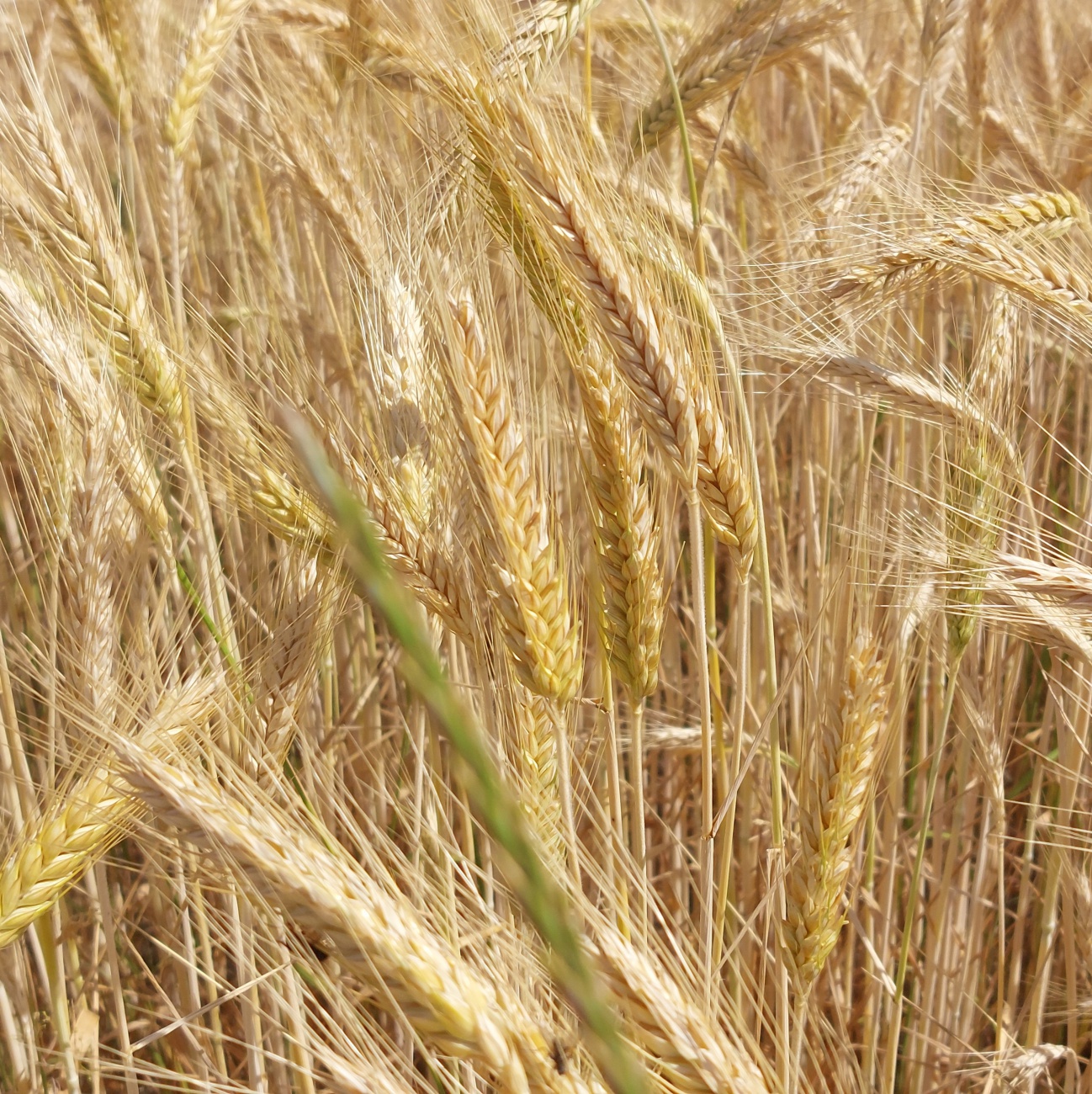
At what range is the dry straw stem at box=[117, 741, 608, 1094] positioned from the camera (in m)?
0.68

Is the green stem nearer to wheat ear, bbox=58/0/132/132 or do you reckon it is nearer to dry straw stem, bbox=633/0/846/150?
dry straw stem, bbox=633/0/846/150

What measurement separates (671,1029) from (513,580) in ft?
1.21

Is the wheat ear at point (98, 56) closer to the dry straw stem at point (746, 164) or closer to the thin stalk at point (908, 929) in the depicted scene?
the dry straw stem at point (746, 164)

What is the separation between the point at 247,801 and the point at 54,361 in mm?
650

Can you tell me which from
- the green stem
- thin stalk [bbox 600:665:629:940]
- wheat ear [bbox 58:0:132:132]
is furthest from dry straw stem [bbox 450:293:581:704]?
wheat ear [bbox 58:0:132:132]

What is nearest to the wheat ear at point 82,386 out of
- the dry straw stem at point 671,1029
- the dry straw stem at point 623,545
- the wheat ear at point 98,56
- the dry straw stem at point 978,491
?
the dry straw stem at point 623,545

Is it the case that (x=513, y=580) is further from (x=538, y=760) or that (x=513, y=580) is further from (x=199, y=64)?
(x=199, y=64)

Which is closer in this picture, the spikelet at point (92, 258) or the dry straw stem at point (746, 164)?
the spikelet at point (92, 258)

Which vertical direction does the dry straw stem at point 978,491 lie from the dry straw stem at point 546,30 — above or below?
below

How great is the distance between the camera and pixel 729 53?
5.00 ft

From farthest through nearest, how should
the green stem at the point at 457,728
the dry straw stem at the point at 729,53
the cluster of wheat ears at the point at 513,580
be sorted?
the dry straw stem at the point at 729,53 → the cluster of wheat ears at the point at 513,580 → the green stem at the point at 457,728

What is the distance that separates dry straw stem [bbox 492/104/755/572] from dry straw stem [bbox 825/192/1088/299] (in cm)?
42

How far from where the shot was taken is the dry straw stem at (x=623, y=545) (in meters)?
0.96

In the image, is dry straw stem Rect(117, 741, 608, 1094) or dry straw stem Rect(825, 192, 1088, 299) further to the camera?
dry straw stem Rect(825, 192, 1088, 299)
